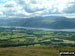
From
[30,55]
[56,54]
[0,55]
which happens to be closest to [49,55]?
[56,54]

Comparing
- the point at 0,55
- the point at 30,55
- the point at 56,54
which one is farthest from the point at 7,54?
the point at 56,54

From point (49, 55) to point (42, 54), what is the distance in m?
4.65

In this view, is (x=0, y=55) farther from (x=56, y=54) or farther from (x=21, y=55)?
(x=56, y=54)

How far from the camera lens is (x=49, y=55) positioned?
317 ft

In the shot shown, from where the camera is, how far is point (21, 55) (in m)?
96.7

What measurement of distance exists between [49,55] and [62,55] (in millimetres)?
7261

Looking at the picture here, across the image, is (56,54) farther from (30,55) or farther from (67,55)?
(30,55)

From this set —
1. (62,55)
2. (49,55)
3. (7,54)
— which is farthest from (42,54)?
(7,54)

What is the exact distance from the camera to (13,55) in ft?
317

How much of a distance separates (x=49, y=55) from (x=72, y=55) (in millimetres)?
12320

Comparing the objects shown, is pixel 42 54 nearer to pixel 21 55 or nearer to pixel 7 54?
pixel 21 55

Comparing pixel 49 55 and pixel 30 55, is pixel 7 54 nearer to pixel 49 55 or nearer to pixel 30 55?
pixel 30 55

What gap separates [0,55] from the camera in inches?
3816

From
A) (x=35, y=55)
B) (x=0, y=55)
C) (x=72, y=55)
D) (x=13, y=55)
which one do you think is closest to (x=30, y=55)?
(x=35, y=55)
